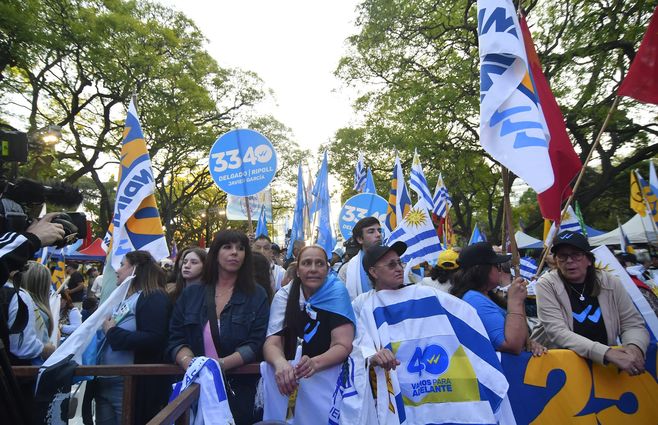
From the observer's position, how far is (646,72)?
3484mm

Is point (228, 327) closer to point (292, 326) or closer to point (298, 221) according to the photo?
point (292, 326)

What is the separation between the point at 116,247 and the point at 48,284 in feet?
2.88

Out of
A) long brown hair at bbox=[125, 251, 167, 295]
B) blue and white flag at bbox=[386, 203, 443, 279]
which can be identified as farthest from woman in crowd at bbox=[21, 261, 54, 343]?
blue and white flag at bbox=[386, 203, 443, 279]

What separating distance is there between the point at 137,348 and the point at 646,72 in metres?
4.37

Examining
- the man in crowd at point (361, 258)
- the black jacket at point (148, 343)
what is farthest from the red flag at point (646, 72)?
the black jacket at point (148, 343)

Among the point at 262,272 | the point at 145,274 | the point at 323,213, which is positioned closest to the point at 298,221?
the point at 323,213

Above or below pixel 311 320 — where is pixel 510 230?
above

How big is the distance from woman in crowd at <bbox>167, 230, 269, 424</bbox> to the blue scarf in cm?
39

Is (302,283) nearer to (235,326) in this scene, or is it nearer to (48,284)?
(235,326)

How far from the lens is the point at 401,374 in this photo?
9.41 feet

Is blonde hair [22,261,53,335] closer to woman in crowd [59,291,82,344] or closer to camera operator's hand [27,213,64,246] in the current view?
camera operator's hand [27,213,64,246]

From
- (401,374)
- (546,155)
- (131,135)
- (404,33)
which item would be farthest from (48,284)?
(404,33)

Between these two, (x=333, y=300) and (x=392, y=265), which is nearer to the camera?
(x=333, y=300)

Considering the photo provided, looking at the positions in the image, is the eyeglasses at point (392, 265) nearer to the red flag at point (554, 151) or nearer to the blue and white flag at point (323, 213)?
the red flag at point (554, 151)
